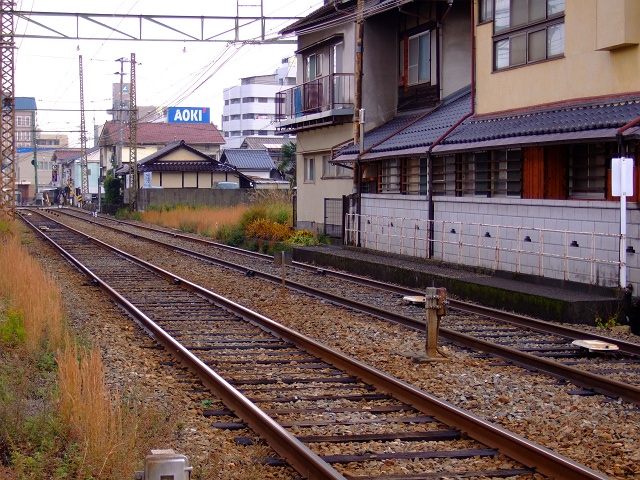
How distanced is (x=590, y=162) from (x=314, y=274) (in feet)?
25.9

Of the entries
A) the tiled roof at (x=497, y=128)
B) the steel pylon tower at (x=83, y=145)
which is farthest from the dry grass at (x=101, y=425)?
the steel pylon tower at (x=83, y=145)

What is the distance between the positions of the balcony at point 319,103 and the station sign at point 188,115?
164 feet

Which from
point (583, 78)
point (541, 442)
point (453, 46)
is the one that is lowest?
point (541, 442)

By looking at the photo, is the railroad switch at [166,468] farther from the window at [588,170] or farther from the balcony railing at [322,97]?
the balcony railing at [322,97]

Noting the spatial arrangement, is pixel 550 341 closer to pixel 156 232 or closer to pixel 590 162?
pixel 590 162

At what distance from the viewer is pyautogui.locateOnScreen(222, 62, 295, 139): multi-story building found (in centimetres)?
11862

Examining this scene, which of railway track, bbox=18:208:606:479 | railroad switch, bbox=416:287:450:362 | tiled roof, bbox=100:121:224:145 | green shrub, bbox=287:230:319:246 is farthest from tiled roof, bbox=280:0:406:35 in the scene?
tiled roof, bbox=100:121:224:145

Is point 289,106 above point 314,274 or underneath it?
above

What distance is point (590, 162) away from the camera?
15.7 m

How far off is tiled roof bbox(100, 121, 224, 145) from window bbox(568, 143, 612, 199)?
256ft

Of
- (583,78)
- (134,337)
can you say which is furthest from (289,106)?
(134,337)

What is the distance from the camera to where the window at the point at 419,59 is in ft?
87.3

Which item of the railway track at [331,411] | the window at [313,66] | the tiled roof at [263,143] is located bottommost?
the railway track at [331,411]

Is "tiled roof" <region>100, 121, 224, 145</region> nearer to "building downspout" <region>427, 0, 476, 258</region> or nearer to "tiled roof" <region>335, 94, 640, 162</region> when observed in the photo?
"tiled roof" <region>335, 94, 640, 162</region>
